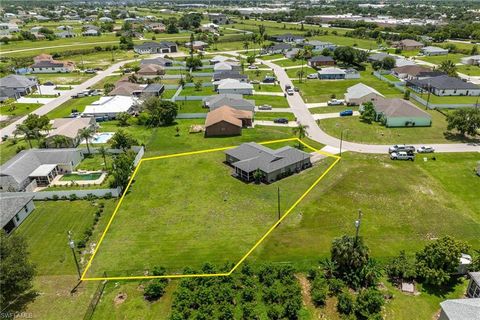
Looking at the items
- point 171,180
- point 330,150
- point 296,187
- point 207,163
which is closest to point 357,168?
point 330,150

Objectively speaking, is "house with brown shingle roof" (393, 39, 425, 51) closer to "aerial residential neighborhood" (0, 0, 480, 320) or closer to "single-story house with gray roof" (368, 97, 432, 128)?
"aerial residential neighborhood" (0, 0, 480, 320)

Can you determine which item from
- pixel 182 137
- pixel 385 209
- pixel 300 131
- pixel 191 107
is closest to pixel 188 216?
pixel 385 209

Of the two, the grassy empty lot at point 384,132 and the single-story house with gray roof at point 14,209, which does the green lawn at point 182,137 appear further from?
the single-story house with gray roof at point 14,209

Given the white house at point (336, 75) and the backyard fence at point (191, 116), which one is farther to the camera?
the white house at point (336, 75)

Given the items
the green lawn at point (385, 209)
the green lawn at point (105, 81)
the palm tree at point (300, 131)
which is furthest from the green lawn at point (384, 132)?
the green lawn at point (105, 81)

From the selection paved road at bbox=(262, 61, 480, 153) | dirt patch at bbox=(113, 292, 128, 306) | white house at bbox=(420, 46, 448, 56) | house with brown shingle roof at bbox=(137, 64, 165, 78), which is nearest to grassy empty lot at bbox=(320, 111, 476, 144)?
paved road at bbox=(262, 61, 480, 153)

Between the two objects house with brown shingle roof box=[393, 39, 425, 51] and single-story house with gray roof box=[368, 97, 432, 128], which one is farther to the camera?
house with brown shingle roof box=[393, 39, 425, 51]

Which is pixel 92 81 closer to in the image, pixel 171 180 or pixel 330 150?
pixel 171 180
